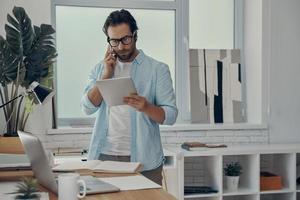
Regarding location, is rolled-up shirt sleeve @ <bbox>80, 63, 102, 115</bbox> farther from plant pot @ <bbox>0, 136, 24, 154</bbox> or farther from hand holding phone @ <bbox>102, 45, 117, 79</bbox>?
plant pot @ <bbox>0, 136, 24, 154</bbox>

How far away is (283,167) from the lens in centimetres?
400

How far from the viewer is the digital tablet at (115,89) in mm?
2359

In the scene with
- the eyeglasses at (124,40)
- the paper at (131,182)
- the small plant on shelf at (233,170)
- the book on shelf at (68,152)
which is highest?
the eyeglasses at (124,40)

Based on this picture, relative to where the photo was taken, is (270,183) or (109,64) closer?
(109,64)

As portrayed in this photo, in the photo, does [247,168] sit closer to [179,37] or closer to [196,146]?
[196,146]

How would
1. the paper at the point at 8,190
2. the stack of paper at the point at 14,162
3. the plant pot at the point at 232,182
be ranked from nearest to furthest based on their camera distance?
the paper at the point at 8,190 → the stack of paper at the point at 14,162 → the plant pot at the point at 232,182

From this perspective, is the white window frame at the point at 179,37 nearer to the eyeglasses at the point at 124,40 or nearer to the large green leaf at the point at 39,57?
the large green leaf at the point at 39,57

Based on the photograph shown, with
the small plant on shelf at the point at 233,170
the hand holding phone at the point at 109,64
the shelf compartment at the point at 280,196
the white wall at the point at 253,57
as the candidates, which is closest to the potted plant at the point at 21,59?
the hand holding phone at the point at 109,64

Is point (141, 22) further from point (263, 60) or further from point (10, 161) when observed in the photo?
point (10, 161)

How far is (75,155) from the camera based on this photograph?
3.50m

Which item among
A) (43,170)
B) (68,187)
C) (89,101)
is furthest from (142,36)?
(68,187)

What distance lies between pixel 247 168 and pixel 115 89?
6.43ft

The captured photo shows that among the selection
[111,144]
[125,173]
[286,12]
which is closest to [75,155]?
[111,144]

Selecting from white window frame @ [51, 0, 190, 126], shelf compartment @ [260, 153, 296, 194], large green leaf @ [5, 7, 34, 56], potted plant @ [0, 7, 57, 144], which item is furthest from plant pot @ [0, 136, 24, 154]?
shelf compartment @ [260, 153, 296, 194]
